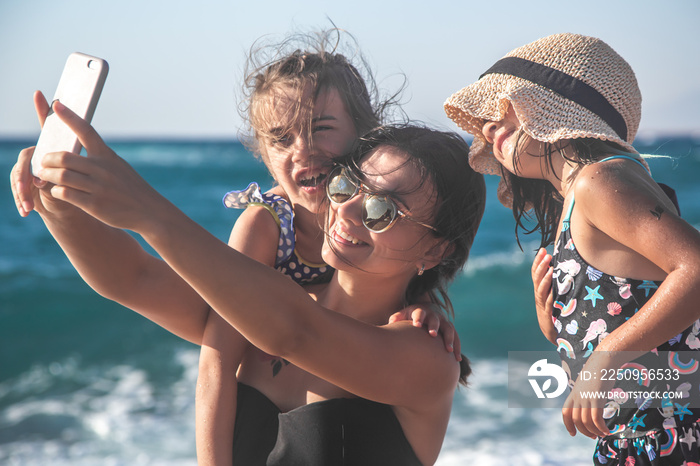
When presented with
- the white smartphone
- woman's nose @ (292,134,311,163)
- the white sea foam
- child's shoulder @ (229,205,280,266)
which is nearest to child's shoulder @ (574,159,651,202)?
woman's nose @ (292,134,311,163)

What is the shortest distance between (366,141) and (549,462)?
16.4 feet

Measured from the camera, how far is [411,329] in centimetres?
193

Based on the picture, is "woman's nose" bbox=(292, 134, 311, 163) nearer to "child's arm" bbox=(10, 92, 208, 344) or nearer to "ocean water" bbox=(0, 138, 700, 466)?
"child's arm" bbox=(10, 92, 208, 344)

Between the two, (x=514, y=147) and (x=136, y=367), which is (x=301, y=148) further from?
(x=136, y=367)

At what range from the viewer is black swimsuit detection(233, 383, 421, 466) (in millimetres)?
1903

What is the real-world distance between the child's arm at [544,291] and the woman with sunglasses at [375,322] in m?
0.32

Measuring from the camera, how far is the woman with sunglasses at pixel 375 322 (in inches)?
66.1

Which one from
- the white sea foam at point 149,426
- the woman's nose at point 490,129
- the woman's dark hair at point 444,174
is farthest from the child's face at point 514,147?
the white sea foam at point 149,426

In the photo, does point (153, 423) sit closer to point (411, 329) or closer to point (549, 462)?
point (549, 462)

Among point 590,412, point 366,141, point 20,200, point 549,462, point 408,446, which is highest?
point 366,141

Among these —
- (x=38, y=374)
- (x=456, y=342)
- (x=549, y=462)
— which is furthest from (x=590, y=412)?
(x=38, y=374)

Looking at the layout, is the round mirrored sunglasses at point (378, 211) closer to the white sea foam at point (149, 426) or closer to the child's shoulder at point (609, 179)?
the child's shoulder at point (609, 179)

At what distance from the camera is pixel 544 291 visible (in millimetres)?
2311

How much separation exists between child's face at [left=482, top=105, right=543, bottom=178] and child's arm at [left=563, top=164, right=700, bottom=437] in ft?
0.91
